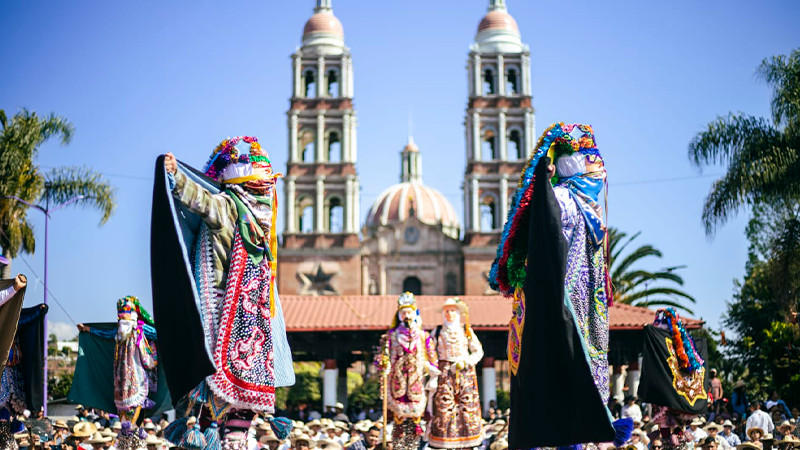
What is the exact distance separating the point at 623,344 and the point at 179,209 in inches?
953

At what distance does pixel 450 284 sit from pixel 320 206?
8.87 meters

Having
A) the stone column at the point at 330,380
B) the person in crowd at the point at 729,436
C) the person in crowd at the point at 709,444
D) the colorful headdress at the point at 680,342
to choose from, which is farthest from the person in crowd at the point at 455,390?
the stone column at the point at 330,380

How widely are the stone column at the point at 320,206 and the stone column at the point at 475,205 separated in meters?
7.93

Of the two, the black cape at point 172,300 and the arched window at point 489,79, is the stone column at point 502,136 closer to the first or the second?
the arched window at point 489,79

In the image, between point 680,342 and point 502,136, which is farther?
point 502,136

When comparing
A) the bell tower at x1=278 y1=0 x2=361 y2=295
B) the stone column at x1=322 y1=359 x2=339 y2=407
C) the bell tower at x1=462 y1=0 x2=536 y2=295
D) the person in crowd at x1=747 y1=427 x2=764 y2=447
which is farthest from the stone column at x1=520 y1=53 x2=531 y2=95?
the person in crowd at x1=747 y1=427 x2=764 y2=447

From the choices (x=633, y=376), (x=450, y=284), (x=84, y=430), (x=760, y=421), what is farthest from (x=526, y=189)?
(x=450, y=284)

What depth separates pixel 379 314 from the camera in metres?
30.0

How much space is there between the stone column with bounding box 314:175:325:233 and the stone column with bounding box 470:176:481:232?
7.93 m

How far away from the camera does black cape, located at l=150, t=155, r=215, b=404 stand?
545 centimetres

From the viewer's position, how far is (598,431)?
521cm

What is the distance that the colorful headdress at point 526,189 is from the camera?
19.6 ft

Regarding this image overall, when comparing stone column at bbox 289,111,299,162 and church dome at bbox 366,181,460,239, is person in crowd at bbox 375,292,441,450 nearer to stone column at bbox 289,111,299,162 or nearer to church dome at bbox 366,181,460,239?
stone column at bbox 289,111,299,162

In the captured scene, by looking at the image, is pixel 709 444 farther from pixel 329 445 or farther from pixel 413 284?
pixel 413 284
